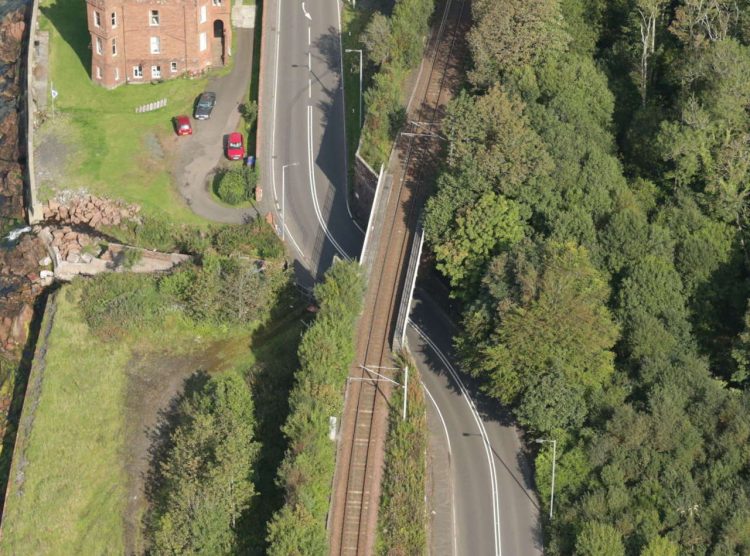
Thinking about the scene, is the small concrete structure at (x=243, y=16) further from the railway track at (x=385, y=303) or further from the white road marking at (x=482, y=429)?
the white road marking at (x=482, y=429)

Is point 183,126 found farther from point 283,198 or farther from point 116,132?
point 283,198

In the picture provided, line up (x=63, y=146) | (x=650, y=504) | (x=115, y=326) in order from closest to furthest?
(x=650, y=504) → (x=115, y=326) → (x=63, y=146)

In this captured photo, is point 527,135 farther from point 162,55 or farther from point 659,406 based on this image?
point 162,55

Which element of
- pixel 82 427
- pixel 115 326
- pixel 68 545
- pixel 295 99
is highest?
pixel 295 99

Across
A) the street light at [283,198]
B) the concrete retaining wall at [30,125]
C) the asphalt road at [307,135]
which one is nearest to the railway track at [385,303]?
the asphalt road at [307,135]

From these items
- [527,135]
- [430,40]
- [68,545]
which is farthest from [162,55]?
[68,545]

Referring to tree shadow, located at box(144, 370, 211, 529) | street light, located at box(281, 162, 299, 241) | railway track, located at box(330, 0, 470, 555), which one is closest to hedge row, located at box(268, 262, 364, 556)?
railway track, located at box(330, 0, 470, 555)

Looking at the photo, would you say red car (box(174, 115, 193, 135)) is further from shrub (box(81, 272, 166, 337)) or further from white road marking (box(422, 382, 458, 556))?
white road marking (box(422, 382, 458, 556))
